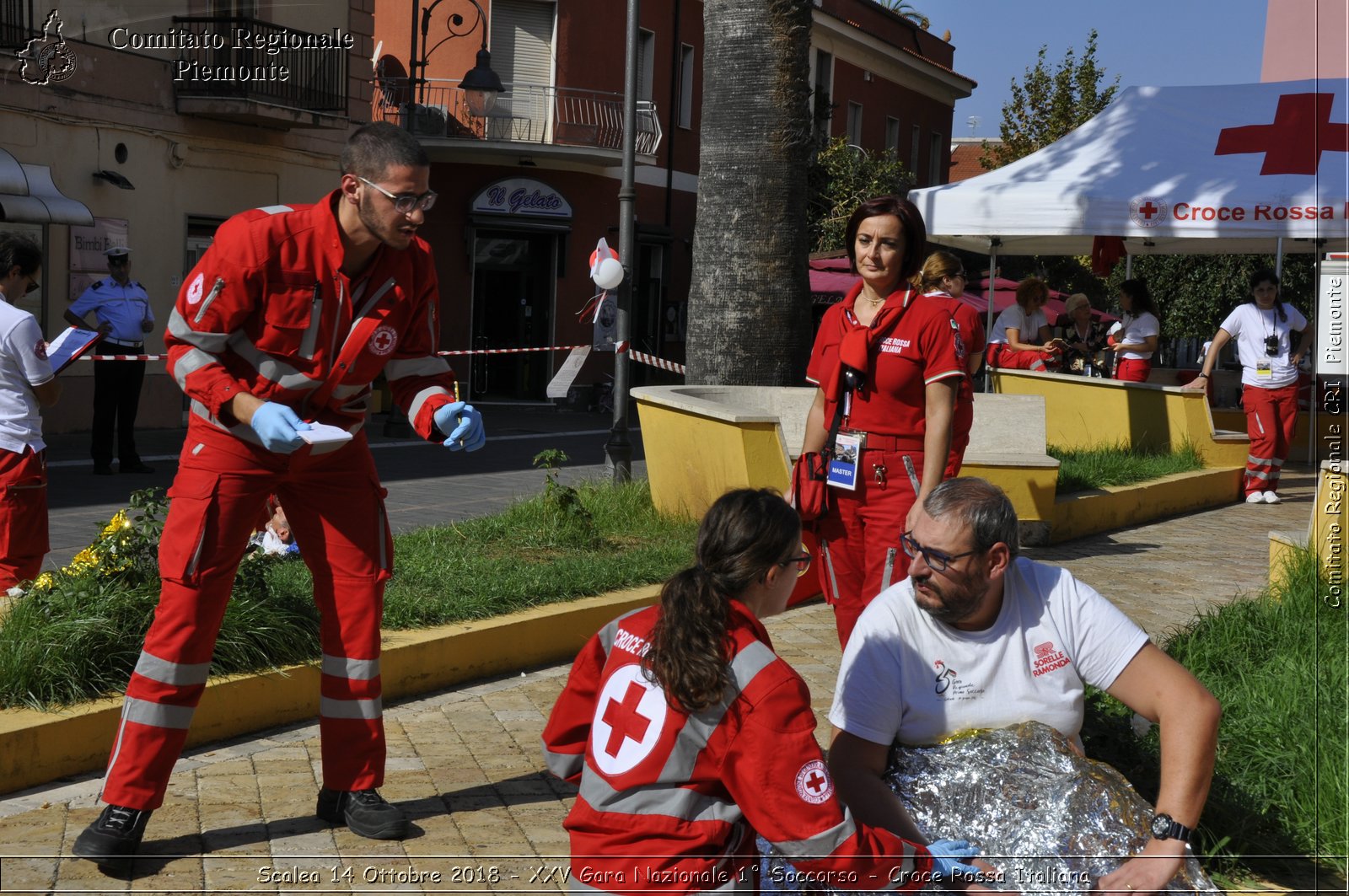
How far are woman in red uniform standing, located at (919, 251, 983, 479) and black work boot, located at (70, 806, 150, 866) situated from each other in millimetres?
2551

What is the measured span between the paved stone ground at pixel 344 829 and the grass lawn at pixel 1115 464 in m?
5.48

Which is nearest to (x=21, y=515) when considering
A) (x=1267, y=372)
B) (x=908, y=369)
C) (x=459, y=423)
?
(x=459, y=423)

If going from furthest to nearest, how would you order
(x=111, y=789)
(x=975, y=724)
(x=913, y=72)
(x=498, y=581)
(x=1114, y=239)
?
(x=913, y=72), (x=1114, y=239), (x=498, y=581), (x=111, y=789), (x=975, y=724)

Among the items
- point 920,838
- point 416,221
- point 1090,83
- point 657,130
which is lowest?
point 920,838

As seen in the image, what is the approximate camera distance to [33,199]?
16047 mm

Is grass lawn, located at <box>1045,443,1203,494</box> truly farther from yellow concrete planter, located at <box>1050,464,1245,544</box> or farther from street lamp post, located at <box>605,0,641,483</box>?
street lamp post, located at <box>605,0,641,483</box>

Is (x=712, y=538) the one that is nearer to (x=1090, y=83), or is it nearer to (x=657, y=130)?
(x=657, y=130)

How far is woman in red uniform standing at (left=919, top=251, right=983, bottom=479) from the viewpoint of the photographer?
5145 mm

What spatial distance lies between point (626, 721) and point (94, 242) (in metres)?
16.7

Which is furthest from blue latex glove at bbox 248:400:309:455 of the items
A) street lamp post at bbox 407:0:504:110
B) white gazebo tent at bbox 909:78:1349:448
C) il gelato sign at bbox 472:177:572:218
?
il gelato sign at bbox 472:177:572:218

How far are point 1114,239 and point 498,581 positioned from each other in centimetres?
1124

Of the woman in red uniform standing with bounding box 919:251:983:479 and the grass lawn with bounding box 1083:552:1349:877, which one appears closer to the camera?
the grass lawn with bounding box 1083:552:1349:877

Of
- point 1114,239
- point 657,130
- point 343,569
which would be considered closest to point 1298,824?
point 343,569

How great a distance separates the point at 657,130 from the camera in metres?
27.5
